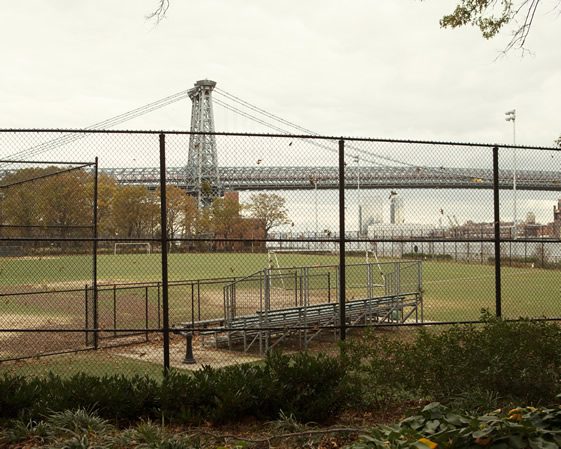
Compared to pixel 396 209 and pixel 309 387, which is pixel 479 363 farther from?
pixel 396 209

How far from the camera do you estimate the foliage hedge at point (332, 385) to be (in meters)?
5.56

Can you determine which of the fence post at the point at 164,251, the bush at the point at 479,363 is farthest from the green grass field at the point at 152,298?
the bush at the point at 479,363

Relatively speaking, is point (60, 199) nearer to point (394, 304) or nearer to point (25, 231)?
point (25, 231)

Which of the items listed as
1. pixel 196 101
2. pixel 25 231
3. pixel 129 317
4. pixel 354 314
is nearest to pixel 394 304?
pixel 354 314

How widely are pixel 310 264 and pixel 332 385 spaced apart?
18.1 metres

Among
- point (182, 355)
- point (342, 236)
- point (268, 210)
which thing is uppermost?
point (268, 210)

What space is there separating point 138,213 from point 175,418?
7050mm

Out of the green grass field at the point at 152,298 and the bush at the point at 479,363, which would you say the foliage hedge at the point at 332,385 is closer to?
the bush at the point at 479,363

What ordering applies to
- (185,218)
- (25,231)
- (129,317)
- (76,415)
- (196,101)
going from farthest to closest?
(196,101) < (129,317) < (25,231) < (185,218) < (76,415)

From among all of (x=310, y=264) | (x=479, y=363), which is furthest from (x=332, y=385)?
(x=310, y=264)

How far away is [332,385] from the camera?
5918 mm

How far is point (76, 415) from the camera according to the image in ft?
17.2

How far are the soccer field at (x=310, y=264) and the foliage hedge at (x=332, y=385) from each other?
9.10 meters

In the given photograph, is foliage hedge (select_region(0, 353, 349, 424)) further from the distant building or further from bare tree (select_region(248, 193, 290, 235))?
the distant building
